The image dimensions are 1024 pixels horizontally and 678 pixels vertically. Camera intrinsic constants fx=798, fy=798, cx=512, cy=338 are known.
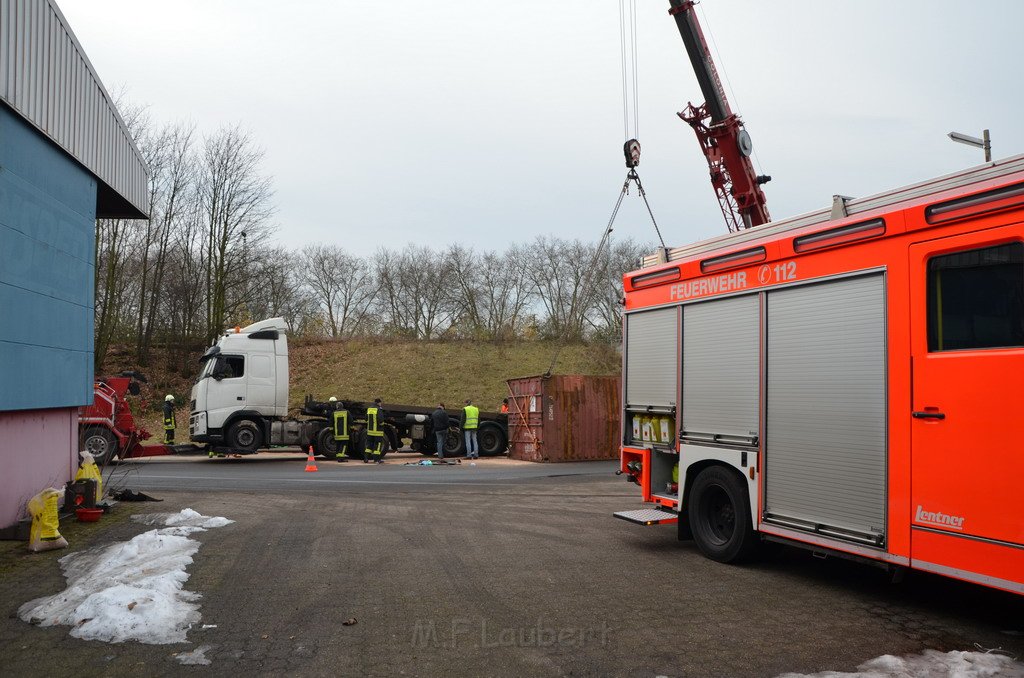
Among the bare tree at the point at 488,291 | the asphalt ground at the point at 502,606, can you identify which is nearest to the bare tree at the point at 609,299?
the bare tree at the point at 488,291

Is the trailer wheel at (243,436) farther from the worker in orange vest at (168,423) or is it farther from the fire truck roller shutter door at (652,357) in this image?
the fire truck roller shutter door at (652,357)

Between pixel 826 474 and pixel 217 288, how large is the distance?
34.6 m

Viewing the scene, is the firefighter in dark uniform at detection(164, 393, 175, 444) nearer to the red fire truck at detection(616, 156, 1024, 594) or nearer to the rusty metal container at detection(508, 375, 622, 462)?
the rusty metal container at detection(508, 375, 622, 462)

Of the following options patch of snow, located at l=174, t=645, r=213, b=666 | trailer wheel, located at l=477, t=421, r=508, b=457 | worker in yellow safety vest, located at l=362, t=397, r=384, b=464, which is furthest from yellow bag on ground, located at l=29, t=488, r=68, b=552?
trailer wheel, located at l=477, t=421, r=508, b=457

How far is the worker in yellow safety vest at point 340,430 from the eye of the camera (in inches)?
870

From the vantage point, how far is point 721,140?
18.4m

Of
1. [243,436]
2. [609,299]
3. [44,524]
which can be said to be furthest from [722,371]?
[609,299]

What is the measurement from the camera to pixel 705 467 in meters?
8.17

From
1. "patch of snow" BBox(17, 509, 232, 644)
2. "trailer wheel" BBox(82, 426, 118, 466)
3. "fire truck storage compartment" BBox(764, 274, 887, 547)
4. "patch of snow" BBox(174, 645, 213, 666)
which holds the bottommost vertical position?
"patch of snow" BBox(174, 645, 213, 666)

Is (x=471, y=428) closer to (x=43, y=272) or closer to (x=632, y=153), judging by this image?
(x=632, y=153)

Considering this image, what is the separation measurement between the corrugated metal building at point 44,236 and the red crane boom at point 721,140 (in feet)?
38.7

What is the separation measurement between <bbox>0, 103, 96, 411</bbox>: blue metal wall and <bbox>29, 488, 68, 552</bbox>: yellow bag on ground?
114 cm

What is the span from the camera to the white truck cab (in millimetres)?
21172

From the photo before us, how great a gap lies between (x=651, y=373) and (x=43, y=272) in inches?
293
